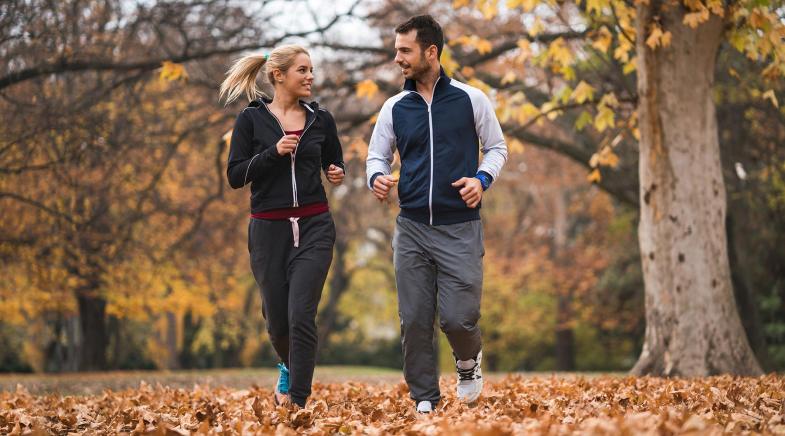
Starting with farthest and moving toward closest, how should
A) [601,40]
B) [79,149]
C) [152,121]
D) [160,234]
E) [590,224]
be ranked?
[590,224], [160,234], [152,121], [79,149], [601,40]

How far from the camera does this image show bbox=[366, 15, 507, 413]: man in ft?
17.6

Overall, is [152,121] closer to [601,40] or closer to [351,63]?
[351,63]

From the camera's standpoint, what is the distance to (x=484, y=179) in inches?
212

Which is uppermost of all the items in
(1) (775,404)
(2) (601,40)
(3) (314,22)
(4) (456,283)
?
(3) (314,22)

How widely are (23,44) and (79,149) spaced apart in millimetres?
1748

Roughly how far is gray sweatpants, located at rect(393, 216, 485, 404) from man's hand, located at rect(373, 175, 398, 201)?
11.1 inches

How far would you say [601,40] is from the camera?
1042 cm

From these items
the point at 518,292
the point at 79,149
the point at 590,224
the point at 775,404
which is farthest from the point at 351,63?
the point at 590,224

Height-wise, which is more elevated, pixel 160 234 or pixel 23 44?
pixel 23 44

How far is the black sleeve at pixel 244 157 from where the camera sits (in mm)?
5504

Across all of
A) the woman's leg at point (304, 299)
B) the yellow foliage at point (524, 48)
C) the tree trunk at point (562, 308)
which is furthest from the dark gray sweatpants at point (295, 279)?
the tree trunk at point (562, 308)

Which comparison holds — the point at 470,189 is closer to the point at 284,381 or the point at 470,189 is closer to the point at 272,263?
the point at 272,263

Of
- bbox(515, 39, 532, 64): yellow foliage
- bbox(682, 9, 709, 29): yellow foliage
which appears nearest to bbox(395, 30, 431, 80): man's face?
bbox(682, 9, 709, 29): yellow foliage

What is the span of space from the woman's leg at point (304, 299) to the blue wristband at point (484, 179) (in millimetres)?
1045
